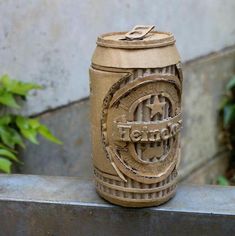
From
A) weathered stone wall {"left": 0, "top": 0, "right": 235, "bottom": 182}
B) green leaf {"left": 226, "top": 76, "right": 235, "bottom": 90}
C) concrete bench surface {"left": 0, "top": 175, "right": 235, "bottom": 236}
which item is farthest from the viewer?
green leaf {"left": 226, "top": 76, "right": 235, "bottom": 90}

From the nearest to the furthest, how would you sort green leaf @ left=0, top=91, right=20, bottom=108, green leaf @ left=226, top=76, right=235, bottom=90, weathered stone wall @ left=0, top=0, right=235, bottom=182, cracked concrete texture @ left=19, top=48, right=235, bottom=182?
green leaf @ left=0, top=91, right=20, bottom=108 < weathered stone wall @ left=0, top=0, right=235, bottom=182 < cracked concrete texture @ left=19, top=48, right=235, bottom=182 < green leaf @ left=226, top=76, right=235, bottom=90

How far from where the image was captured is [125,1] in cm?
255

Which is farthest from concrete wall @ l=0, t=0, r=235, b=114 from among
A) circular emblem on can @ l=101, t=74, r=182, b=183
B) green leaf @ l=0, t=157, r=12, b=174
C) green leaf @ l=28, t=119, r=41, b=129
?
circular emblem on can @ l=101, t=74, r=182, b=183

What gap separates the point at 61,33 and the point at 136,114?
3.13 feet

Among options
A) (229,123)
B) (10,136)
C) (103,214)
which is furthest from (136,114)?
(229,123)

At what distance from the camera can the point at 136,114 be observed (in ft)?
4.72

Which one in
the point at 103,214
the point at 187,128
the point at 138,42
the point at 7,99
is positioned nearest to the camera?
the point at 138,42

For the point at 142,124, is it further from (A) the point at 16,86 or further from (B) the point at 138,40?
(A) the point at 16,86

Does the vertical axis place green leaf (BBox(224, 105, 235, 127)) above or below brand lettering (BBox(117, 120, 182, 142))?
below

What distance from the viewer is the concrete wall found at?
6.88 feet

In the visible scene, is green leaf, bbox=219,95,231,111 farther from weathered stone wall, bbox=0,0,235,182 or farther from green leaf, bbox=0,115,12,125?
green leaf, bbox=0,115,12,125

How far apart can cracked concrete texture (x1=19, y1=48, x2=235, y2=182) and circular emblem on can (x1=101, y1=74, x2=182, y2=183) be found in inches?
34.3

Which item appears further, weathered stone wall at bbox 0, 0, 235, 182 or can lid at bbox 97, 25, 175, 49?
weathered stone wall at bbox 0, 0, 235, 182

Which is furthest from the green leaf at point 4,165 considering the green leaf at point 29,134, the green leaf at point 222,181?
the green leaf at point 222,181
